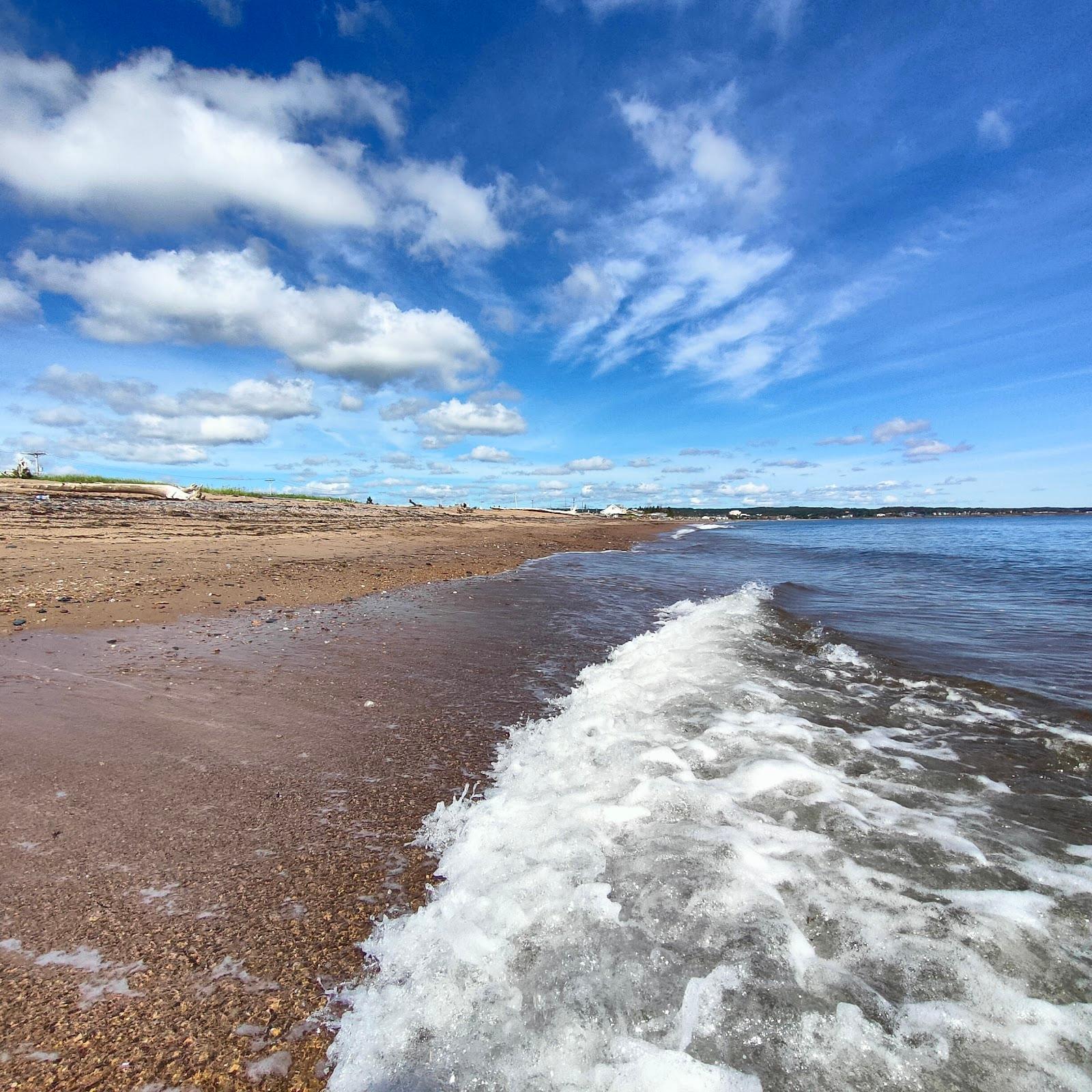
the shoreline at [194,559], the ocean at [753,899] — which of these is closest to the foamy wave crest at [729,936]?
the ocean at [753,899]

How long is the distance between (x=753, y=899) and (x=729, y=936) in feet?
1.09

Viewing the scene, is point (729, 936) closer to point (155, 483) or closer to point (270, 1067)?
point (270, 1067)

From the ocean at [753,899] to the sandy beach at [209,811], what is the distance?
307mm

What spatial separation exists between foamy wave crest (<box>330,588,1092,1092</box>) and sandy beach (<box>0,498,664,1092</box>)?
0.33 m

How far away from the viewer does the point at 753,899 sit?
2.69 m

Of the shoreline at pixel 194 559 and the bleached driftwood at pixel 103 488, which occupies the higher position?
the bleached driftwood at pixel 103 488

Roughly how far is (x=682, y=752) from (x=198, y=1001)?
3471mm

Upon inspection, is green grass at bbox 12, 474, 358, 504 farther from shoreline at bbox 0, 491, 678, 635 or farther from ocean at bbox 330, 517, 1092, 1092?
ocean at bbox 330, 517, 1092, 1092

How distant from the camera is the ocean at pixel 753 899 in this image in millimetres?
1877

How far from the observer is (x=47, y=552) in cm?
1243

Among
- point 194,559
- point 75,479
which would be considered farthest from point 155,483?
point 194,559

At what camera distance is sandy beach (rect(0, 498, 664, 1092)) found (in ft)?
6.08

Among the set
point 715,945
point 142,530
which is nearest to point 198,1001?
point 715,945

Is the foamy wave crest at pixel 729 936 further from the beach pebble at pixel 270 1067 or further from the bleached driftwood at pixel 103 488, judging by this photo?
the bleached driftwood at pixel 103 488
